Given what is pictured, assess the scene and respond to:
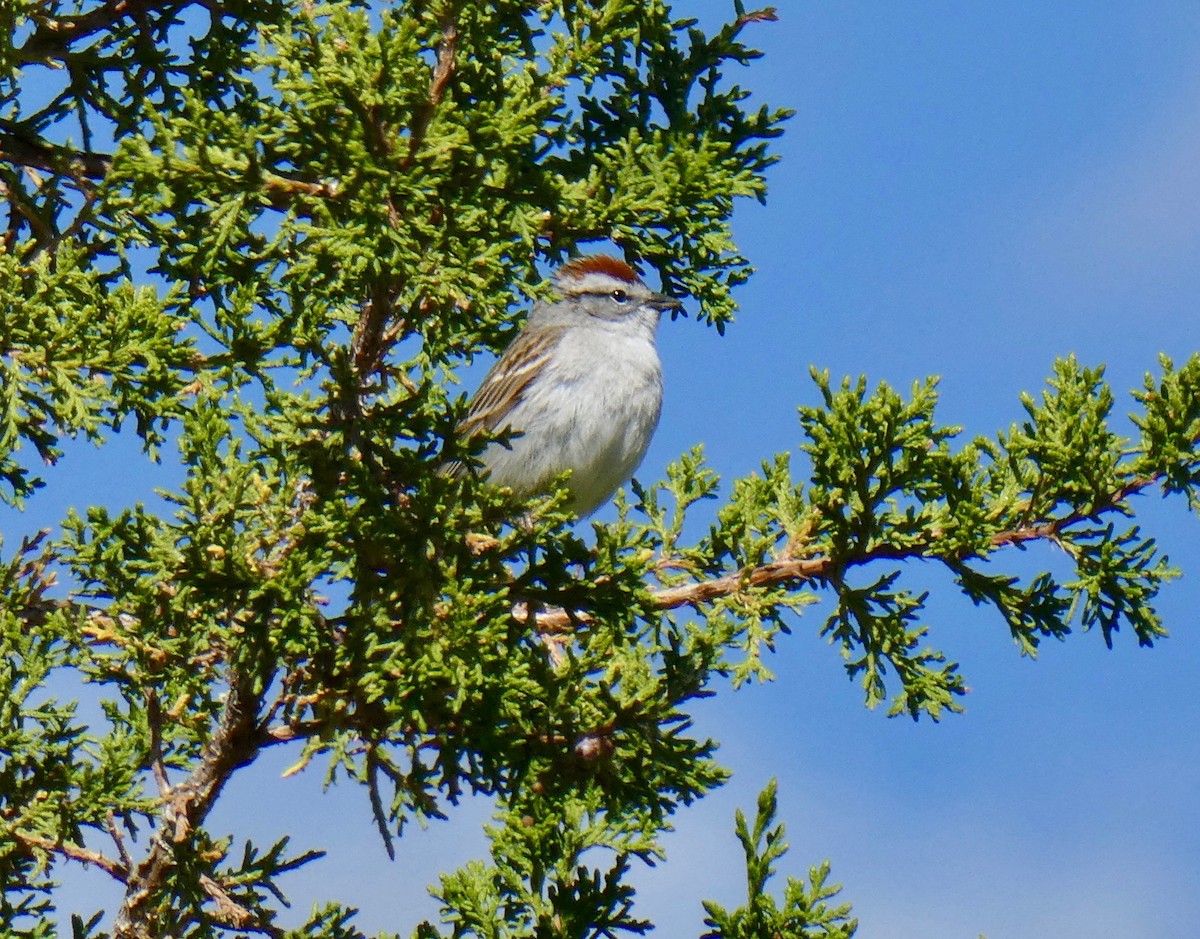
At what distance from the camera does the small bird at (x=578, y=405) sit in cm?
662

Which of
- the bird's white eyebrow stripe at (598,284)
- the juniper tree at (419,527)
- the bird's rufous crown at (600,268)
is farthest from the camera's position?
the bird's rufous crown at (600,268)

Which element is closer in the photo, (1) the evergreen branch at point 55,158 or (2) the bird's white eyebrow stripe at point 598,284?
(1) the evergreen branch at point 55,158

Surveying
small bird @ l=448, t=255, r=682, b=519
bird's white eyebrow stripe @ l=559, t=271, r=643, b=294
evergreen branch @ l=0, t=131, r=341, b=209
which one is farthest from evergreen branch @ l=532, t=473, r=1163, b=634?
bird's white eyebrow stripe @ l=559, t=271, r=643, b=294

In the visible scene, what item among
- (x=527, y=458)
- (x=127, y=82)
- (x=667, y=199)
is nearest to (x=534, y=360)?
(x=527, y=458)

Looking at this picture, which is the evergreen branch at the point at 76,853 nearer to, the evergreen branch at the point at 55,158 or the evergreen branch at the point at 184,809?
the evergreen branch at the point at 184,809

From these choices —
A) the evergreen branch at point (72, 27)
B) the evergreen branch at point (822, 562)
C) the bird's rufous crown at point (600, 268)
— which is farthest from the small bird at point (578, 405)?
the evergreen branch at point (72, 27)

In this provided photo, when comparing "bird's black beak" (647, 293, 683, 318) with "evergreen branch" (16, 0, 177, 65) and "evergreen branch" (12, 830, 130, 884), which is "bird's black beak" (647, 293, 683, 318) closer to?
"evergreen branch" (16, 0, 177, 65)

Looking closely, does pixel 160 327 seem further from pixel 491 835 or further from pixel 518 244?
pixel 491 835

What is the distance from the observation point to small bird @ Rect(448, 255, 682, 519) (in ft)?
21.7

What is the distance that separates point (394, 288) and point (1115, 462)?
86.8 inches

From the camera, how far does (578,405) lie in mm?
6695

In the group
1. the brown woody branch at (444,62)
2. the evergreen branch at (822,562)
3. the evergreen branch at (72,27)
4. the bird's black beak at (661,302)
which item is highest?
the bird's black beak at (661,302)

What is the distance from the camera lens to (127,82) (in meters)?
5.45

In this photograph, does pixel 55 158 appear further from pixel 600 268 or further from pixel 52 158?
pixel 600 268
